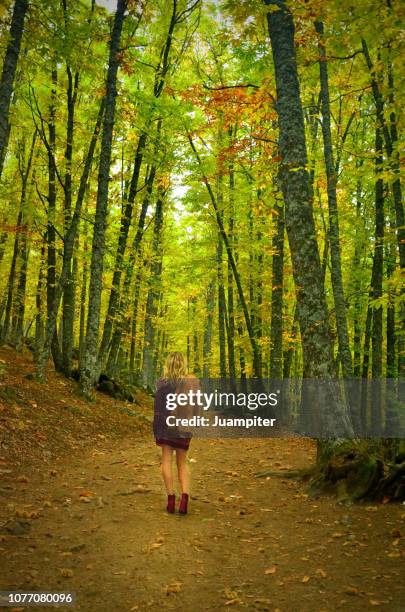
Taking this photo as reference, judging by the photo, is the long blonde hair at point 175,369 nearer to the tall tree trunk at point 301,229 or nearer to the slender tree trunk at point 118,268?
the tall tree trunk at point 301,229

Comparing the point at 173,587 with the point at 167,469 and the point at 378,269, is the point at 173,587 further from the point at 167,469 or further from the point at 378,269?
the point at 378,269

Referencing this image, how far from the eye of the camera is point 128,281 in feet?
61.9

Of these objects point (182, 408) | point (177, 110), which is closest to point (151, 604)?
point (182, 408)

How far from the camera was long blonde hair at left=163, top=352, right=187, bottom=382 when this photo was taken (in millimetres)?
6000

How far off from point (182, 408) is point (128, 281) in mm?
13667

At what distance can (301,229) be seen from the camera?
7160 mm

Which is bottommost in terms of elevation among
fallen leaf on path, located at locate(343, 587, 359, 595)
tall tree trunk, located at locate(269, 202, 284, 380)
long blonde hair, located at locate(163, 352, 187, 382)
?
fallen leaf on path, located at locate(343, 587, 359, 595)

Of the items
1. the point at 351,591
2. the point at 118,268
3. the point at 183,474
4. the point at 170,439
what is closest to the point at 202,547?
the point at 183,474

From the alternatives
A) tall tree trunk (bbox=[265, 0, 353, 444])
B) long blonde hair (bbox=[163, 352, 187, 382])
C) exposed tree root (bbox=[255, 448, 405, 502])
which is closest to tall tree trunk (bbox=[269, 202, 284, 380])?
tall tree trunk (bbox=[265, 0, 353, 444])

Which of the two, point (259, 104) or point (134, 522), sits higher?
point (259, 104)

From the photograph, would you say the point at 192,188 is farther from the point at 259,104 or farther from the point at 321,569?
the point at 321,569

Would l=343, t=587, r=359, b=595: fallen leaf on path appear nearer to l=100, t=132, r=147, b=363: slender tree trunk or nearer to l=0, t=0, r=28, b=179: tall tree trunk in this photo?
l=0, t=0, r=28, b=179: tall tree trunk

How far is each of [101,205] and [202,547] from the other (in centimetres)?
1012

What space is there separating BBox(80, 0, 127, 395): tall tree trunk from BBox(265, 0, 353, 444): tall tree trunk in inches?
249
